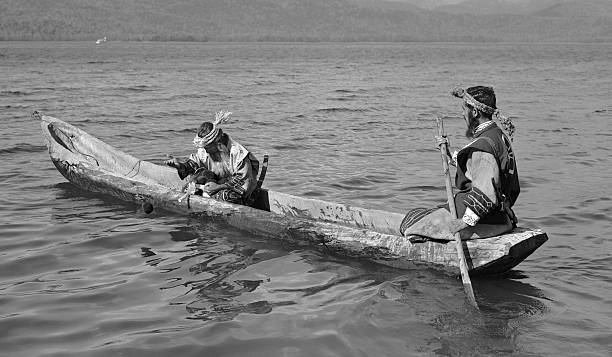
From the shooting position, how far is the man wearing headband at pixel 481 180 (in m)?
7.04

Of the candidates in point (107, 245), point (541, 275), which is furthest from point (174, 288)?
point (541, 275)

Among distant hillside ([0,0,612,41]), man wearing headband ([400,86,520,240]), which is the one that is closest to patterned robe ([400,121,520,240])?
man wearing headband ([400,86,520,240])

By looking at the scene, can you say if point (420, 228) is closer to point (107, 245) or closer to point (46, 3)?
point (107, 245)

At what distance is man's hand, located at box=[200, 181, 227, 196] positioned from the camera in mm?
10139

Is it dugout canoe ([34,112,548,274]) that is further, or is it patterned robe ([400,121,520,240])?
dugout canoe ([34,112,548,274])

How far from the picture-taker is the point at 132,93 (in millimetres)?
28500

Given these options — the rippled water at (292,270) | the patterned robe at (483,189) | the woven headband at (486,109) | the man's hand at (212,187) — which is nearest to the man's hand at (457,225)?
the patterned robe at (483,189)

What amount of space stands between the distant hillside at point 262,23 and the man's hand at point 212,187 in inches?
3291

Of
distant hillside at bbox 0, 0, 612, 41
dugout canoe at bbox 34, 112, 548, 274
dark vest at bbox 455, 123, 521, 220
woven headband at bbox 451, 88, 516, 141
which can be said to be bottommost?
dugout canoe at bbox 34, 112, 548, 274

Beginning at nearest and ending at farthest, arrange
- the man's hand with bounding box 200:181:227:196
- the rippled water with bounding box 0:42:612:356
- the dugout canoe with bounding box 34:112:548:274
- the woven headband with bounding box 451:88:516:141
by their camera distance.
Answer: the rippled water with bounding box 0:42:612:356
the woven headband with bounding box 451:88:516:141
the dugout canoe with bounding box 34:112:548:274
the man's hand with bounding box 200:181:227:196

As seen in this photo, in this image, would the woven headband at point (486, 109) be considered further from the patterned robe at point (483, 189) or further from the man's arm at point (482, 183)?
the man's arm at point (482, 183)

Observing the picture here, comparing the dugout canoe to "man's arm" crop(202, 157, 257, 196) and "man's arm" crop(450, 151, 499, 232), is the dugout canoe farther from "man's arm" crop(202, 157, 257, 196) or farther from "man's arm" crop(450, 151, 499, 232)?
"man's arm" crop(450, 151, 499, 232)

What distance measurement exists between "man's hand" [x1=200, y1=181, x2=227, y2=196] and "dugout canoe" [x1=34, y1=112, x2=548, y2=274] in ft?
0.44

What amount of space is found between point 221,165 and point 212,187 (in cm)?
36
